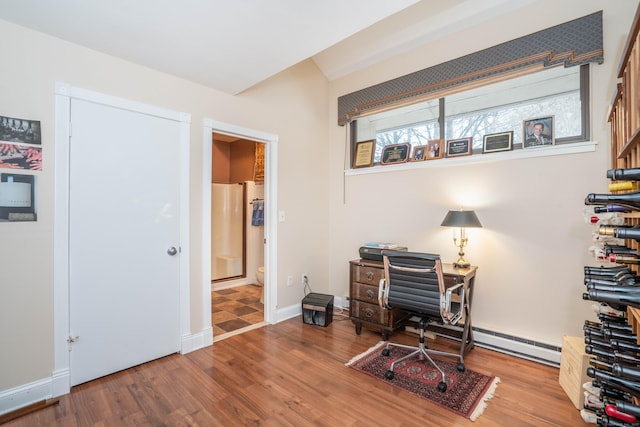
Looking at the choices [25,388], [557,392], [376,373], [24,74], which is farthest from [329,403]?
[24,74]

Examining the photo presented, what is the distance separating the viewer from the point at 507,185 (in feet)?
8.89

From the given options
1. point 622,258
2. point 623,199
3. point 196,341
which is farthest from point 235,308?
A: point 623,199

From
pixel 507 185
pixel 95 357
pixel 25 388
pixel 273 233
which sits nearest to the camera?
pixel 25 388

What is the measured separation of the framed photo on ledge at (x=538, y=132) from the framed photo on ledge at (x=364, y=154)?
1.58 meters

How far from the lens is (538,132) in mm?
2584

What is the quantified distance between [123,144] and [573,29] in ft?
11.9

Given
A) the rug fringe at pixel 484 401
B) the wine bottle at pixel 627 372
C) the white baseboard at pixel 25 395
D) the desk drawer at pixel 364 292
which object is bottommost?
the rug fringe at pixel 484 401

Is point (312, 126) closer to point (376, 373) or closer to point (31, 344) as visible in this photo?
point (376, 373)

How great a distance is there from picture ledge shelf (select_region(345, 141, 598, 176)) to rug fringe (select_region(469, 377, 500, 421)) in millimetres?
1829

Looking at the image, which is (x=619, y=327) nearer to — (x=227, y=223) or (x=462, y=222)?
(x=462, y=222)

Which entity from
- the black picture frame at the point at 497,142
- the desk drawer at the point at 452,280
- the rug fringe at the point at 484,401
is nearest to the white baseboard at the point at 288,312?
the desk drawer at the point at 452,280

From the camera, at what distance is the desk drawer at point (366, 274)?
3.03 m

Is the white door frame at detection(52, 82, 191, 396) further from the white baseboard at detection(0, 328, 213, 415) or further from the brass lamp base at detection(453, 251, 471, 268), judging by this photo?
the brass lamp base at detection(453, 251, 471, 268)

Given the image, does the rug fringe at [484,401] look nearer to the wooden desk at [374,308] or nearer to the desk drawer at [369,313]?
the wooden desk at [374,308]
